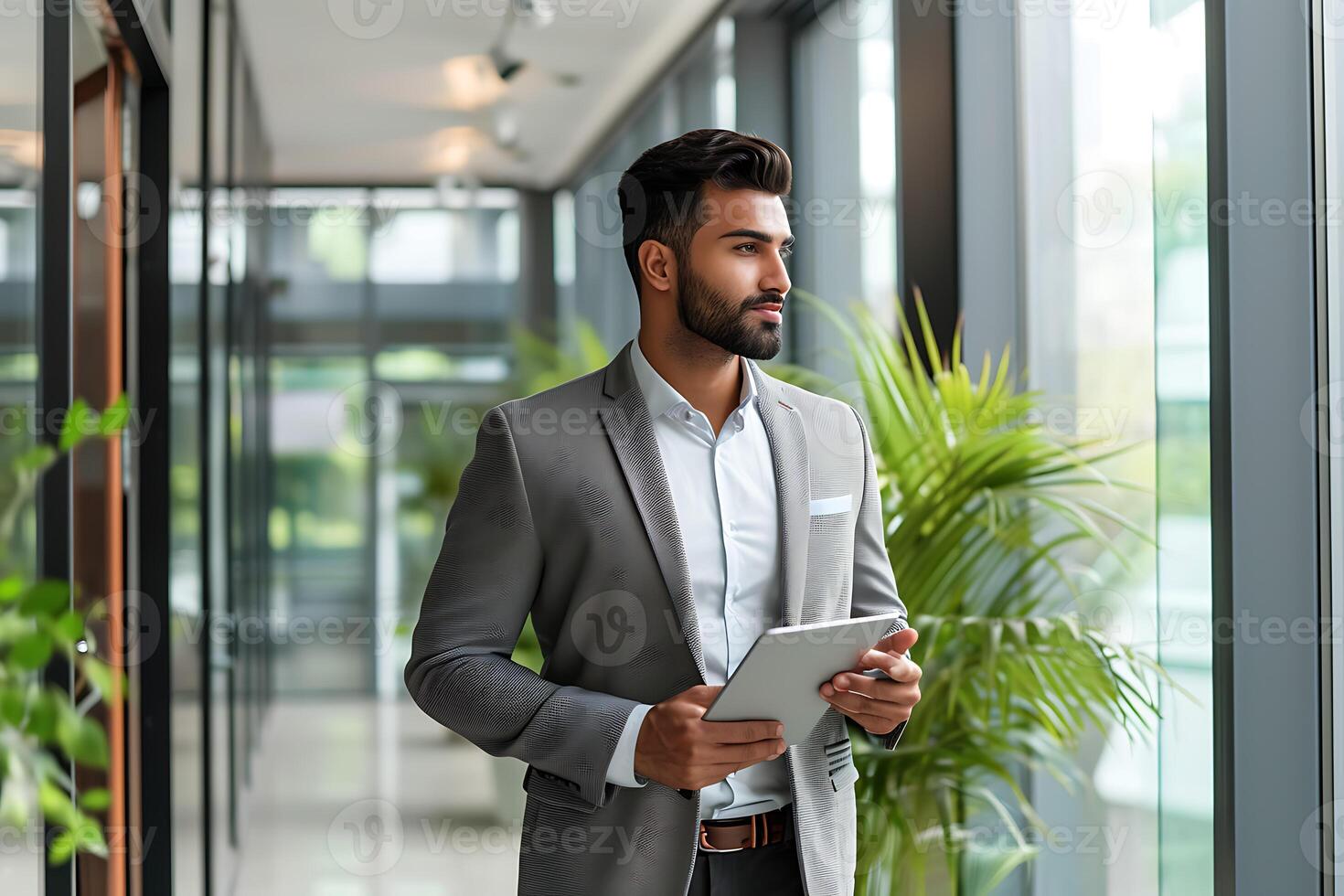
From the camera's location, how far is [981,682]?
2449 millimetres

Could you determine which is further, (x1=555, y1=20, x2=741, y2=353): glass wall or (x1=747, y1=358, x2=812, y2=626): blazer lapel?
(x1=555, y1=20, x2=741, y2=353): glass wall

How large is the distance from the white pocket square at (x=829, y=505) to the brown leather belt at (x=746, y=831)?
393 mm

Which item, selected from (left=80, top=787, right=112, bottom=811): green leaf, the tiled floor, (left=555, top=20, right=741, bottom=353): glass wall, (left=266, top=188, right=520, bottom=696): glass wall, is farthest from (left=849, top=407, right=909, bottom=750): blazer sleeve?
(left=266, top=188, right=520, bottom=696): glass wall

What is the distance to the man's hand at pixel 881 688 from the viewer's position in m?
1.44

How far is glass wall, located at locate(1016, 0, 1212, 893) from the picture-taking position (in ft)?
8.73

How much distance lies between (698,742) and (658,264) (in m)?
0.67

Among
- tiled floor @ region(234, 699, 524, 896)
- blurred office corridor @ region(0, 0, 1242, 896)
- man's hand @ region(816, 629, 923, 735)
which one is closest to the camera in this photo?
man's hand @ region(816, 629, 923, 735)

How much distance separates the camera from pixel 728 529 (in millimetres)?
1604

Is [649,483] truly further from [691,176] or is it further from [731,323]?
[691,176]

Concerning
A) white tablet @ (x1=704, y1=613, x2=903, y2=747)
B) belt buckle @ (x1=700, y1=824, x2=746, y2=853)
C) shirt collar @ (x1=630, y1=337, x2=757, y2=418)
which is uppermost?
shirt collar @ (x1=630, y1=337, x2=757, y2=418)

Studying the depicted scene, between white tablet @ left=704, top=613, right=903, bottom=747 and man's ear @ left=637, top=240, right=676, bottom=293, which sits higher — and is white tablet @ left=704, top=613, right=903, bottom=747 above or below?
below

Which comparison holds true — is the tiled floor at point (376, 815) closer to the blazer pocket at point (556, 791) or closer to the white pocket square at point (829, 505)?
the blazer pocket at point (556, 791)

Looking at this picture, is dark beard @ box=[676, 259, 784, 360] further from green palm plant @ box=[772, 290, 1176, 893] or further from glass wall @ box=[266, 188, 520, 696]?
glass wall @ box=[266, 188, 520, 696]

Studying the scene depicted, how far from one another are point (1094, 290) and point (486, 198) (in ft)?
20.9
